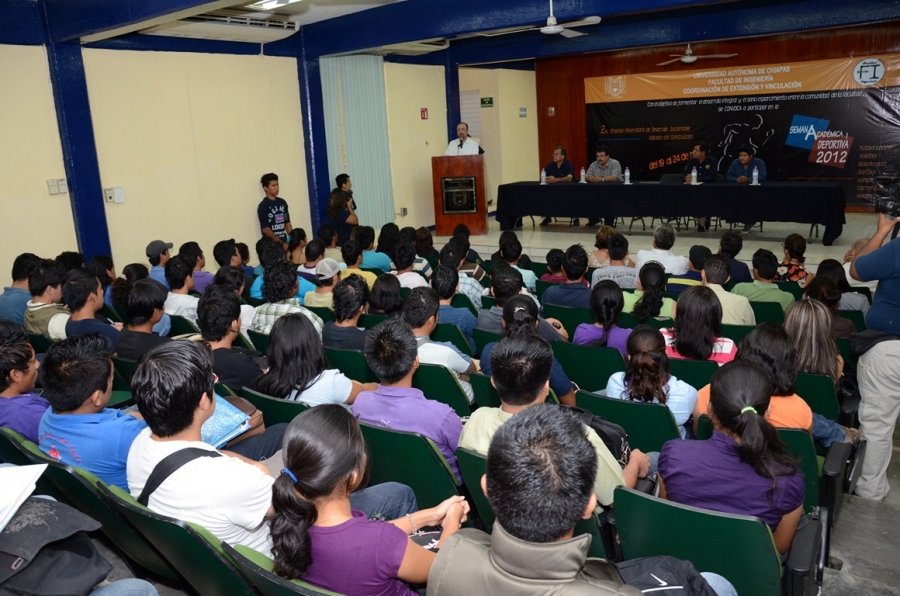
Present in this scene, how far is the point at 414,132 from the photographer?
10984 mm

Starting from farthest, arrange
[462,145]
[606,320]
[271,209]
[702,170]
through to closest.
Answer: [462,145] → [702,170] → [271,209] → [606,320]

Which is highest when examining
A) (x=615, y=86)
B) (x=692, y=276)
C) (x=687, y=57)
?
(x=687, y=57)

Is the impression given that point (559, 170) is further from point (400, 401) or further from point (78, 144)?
point (400, 401)

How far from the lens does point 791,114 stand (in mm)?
11656

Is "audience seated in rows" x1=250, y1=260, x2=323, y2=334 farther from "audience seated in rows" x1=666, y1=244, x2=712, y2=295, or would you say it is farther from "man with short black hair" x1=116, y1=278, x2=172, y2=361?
"audience seated in rows" x1=666, y1=244, x2=712, y2=295

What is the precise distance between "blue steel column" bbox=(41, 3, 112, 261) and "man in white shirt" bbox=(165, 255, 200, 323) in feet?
10.1

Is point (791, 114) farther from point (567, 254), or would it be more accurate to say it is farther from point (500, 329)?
point (500, 329)

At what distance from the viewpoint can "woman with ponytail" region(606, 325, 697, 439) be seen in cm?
281

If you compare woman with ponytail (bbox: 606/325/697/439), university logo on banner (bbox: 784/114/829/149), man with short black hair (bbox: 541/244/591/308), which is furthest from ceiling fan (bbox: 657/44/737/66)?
woman with ponytail (bbox: 606/325/697/439)

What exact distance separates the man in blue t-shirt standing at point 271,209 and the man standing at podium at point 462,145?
2945 millimetres

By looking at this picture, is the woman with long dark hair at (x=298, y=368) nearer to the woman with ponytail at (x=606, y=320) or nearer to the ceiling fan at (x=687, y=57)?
the woman with ponytail at (x=606, y=320)

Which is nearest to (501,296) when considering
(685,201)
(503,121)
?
(685,201)

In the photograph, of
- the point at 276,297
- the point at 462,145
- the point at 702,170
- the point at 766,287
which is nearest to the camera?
the point at 276,297

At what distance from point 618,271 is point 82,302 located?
11.0 ft
